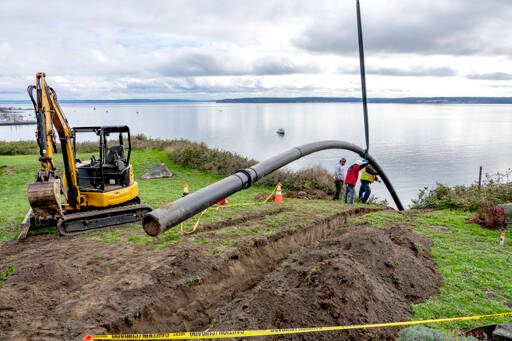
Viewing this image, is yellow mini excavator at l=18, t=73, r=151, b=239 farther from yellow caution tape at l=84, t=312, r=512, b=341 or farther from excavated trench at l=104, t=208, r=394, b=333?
yellow caution tape at l=84, t=312, r=512, b=341

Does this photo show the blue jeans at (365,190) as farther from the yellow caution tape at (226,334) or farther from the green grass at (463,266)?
the yellow caution tape at (226,334)

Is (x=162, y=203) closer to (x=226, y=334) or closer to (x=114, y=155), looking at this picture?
(x=114, y=155)

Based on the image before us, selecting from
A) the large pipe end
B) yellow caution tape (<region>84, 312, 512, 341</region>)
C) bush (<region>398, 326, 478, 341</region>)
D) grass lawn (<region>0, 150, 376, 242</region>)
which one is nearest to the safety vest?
grass lawn (<region>0, 150, 376, 242</region>)

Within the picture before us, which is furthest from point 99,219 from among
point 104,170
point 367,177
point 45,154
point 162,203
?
point 367,177

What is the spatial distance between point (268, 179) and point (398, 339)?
50.2 ft

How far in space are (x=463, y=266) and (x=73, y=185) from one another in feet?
33.7

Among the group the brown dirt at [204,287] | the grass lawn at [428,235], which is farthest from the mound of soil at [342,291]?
the grass lawn at [428,235]

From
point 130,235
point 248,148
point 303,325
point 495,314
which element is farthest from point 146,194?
point 248,148

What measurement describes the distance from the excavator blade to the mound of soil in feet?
17.5

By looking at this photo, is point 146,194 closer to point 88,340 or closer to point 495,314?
point 88,340

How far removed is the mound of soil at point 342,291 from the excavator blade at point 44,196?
5.35 meters

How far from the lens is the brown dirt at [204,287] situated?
5.59 metres

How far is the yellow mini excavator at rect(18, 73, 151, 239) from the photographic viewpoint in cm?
876

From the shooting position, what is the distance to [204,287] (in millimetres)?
7137
